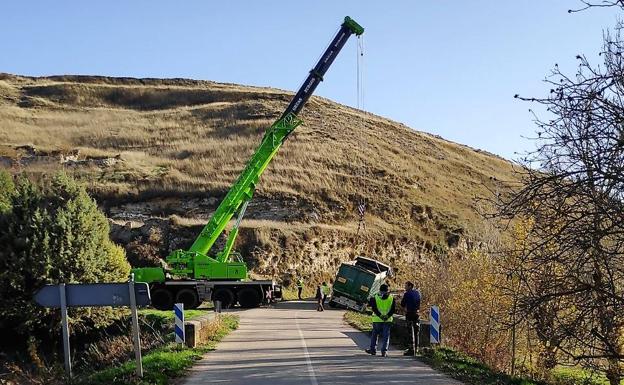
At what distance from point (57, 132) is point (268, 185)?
32.6m

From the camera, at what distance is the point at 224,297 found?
35469 mm

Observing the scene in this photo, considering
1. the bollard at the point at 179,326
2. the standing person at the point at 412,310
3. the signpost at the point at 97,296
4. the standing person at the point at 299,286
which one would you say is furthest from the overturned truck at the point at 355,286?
the signpost at the point at 97,296

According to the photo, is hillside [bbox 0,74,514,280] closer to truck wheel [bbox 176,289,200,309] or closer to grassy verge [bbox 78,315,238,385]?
truck wheel [bbox 176,289,200,309]

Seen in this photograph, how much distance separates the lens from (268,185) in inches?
2382

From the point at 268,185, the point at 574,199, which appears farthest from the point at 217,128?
the point at 574,199

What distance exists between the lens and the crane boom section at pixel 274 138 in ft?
107

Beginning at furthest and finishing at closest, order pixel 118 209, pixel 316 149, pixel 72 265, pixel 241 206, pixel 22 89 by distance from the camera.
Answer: pixel 22 89
pixel 316 149
pixel 118 209
pixel 241 206
pixel 72 265

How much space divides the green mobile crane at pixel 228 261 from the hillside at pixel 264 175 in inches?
359

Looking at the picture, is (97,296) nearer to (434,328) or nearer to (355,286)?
(434,328)

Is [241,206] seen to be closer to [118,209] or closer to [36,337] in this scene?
[36,337]

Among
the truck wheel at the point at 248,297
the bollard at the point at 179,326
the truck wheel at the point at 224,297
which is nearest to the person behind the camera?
the bollard at the point at 179,326

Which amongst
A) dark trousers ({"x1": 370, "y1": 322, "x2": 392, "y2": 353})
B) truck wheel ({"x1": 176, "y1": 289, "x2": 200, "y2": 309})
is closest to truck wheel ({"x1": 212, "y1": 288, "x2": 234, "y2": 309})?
truck wheel ({"x1": 176, "y1": 289, "x2": 200, "y2": 309})

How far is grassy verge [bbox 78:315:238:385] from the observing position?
11.6m

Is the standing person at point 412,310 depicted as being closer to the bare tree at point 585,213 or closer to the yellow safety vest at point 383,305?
the yellow safety vest at point 383,305
